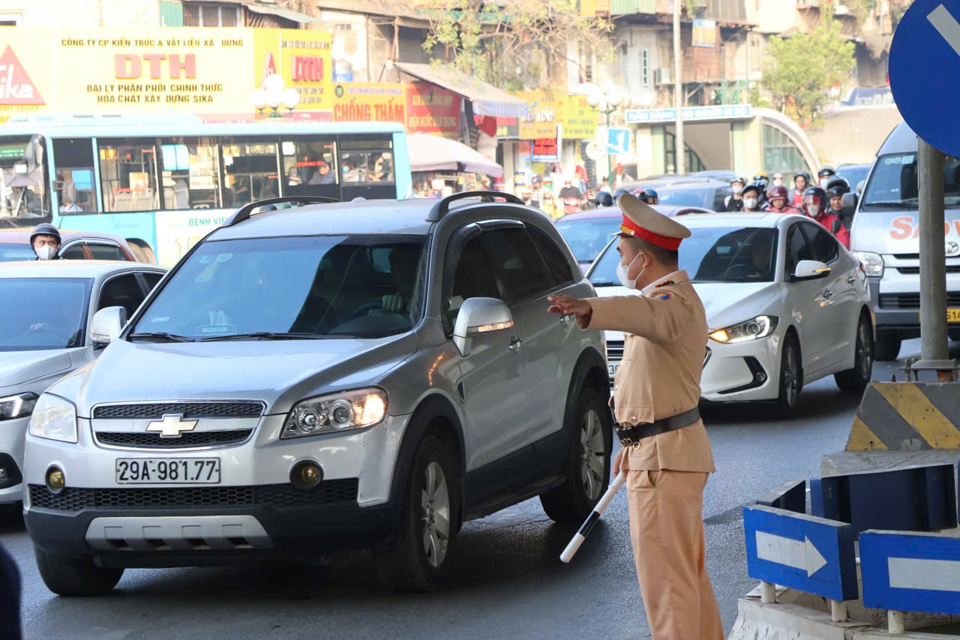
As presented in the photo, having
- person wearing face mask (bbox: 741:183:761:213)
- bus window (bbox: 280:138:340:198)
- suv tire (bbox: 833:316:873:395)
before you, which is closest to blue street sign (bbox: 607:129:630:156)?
bus window (bbox: 280:138:340:198)

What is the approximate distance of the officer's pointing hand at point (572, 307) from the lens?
444cm

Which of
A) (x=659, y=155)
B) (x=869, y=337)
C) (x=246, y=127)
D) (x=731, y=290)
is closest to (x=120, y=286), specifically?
(x=731, y=290)

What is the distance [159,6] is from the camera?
1604 inches

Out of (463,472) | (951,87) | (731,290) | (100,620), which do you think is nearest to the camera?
(951,87)

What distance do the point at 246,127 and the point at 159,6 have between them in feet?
48.0

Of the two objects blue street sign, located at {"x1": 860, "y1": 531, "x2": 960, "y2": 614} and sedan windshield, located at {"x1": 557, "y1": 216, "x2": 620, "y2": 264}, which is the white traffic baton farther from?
sedan windshield, located at {"x1": 557, "y1": 216, "x2": 620, "y2": 264}

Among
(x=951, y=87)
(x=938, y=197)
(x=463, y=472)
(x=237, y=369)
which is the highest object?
(x=951, y=87)

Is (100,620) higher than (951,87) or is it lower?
lower

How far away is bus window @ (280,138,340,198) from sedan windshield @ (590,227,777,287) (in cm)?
1571

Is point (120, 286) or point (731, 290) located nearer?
point (120, 286)

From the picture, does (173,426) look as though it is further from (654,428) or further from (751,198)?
(751,198)

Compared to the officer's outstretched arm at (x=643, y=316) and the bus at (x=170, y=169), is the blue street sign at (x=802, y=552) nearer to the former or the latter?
the officer's outstretched arm at (x=643, y=316)

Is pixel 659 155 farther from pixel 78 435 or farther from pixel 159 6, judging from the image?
pixel 78 435

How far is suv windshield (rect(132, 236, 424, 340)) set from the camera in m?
7.09
